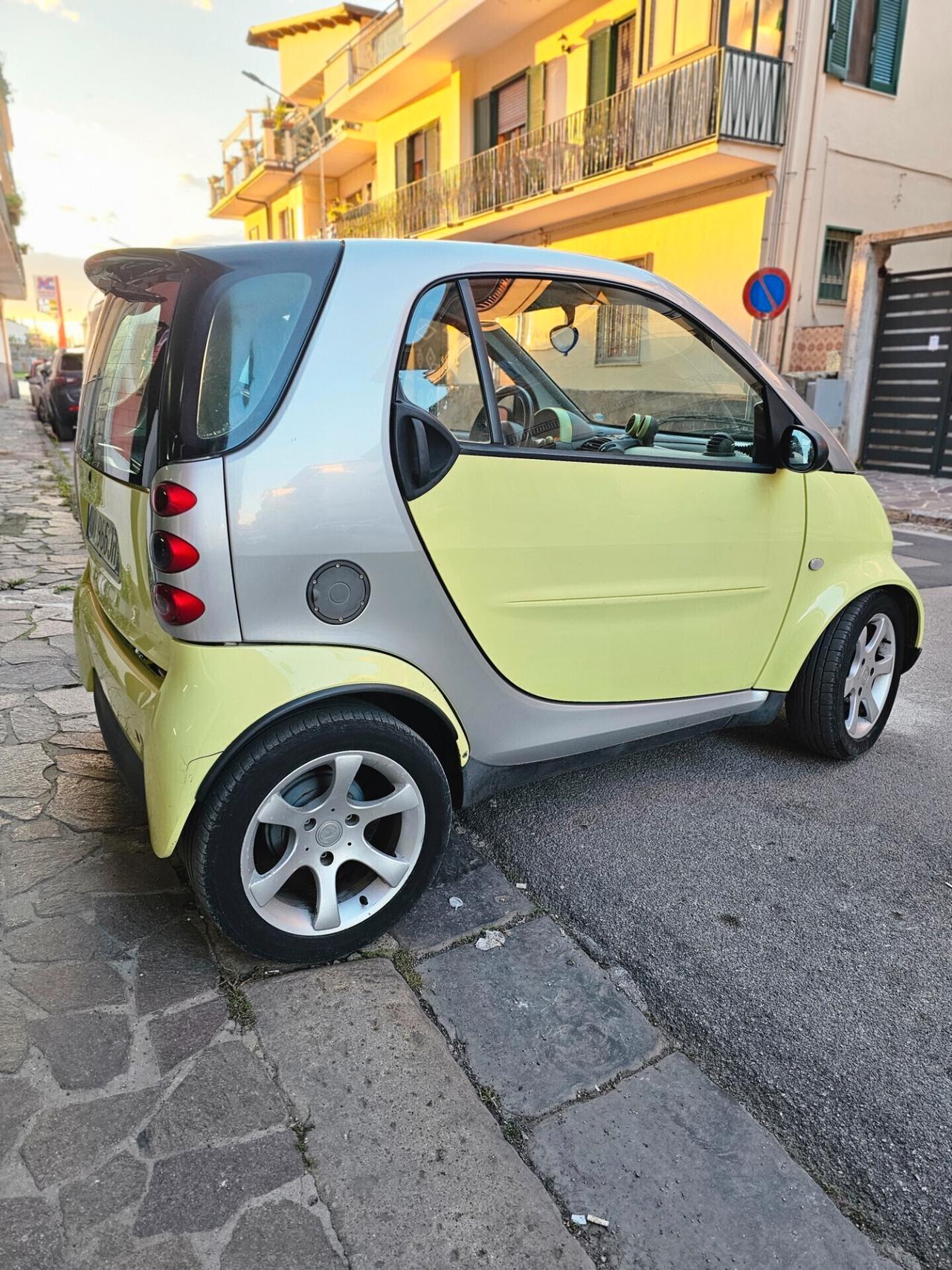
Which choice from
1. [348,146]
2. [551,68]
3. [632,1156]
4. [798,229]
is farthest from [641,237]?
[632,1156]

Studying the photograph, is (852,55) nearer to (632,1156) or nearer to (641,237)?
(641,237)

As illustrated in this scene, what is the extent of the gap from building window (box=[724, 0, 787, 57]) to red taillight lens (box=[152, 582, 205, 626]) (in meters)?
14.2

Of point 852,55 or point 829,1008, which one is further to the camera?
point 852,55

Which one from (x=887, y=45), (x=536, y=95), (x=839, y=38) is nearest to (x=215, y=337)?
(x=839, y=38)

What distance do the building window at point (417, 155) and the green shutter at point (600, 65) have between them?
18.0 feet

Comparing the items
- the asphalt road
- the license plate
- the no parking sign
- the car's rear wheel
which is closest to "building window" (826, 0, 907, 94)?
the no parking sign

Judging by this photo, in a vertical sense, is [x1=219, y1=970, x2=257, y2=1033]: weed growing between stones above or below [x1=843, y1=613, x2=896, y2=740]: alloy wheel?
below

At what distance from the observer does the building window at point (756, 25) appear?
12750 millimetres

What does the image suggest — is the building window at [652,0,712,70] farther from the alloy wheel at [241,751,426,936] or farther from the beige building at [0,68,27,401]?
the beige building at [0,68,27,401]

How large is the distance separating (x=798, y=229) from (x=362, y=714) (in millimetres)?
13971

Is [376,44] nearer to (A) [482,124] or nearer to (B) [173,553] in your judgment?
(A) [482,124]

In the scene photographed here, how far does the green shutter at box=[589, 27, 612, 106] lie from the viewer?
15523 mm

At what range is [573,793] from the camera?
10.6 feet

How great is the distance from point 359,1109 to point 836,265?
15.4 meters
